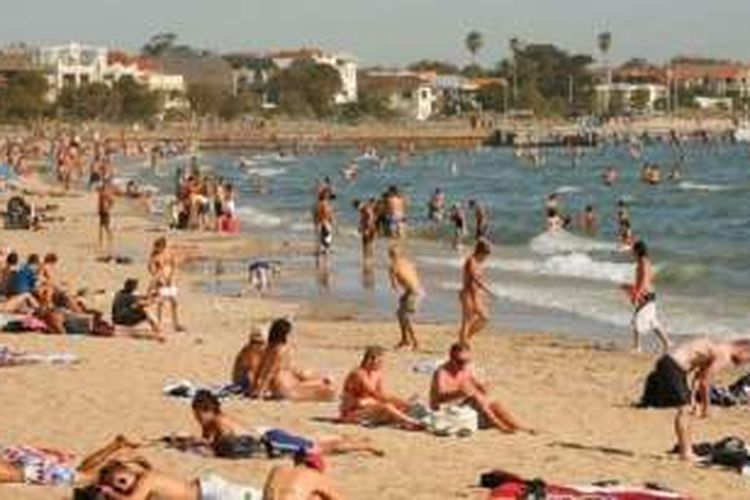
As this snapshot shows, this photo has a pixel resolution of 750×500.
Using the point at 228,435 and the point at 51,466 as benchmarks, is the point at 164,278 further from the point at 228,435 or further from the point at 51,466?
the point at 51,466

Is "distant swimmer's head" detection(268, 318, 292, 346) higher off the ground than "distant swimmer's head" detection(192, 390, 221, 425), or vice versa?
"distant swimmer's head" detection(268, 318, 292, 346)

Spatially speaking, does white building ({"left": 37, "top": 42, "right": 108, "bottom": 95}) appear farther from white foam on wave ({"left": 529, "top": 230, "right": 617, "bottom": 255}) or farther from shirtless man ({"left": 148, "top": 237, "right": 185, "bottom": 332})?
shirtless man ({"left": 148, "top": 237, "right": 185, "bottom": 332})

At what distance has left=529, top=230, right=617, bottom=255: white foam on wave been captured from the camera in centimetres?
3259

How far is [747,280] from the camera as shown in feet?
85.7

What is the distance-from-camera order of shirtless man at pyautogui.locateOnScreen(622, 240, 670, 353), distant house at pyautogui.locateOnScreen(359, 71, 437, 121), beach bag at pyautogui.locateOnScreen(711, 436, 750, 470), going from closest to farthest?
beach bag at pyautogui.locateOnScreen(711, 436, 750, 470) < shirtless man at pyautogui.locateOnScreen(622, 240, 670, 353) < distant house at pyautogui.locateOnScreen(359, 71, 437, 121)

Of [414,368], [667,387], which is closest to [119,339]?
[414,368]

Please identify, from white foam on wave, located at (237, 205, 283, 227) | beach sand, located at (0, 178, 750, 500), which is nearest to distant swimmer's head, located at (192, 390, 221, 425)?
beach sand, located at (0, 178, 750, 500)

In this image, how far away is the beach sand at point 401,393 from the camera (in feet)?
32.7

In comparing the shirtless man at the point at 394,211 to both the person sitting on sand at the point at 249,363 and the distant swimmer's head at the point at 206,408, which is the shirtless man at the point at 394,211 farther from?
the distant swimmer's head at the point at 206,408

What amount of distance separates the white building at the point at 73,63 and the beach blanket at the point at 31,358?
4773 inches

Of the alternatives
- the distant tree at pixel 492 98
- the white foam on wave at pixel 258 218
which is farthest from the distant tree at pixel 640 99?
the white foam on wave at pixel 258 218

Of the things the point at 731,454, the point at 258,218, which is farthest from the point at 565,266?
the point at 731,454

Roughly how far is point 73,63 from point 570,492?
135834 millimetres

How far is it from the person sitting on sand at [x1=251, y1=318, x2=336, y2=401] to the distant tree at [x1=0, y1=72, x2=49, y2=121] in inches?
4079
